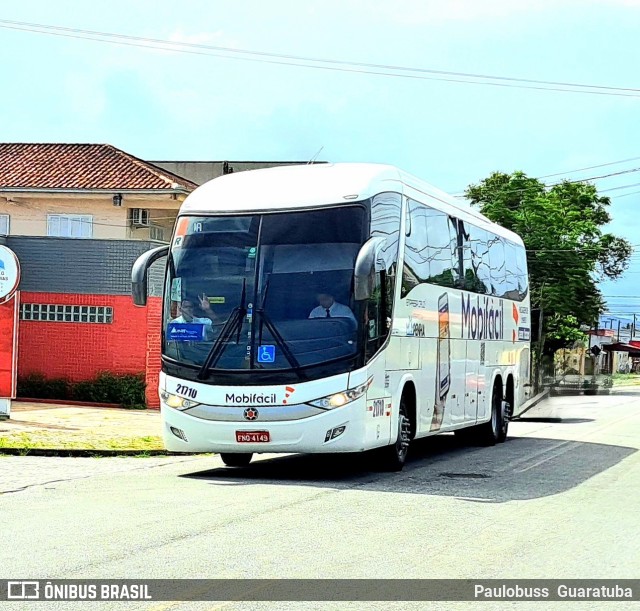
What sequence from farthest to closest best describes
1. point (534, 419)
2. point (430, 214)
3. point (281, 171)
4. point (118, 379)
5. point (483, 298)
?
point (534, 419) < point (118, 379) < point (483, 298) < point (430, 214) < point (281, 171)

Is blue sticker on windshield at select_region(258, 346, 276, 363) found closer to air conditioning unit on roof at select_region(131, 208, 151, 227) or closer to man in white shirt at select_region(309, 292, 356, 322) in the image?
man in white shirt at select_region(309, 292, 356, 322)

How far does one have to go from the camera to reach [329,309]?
13680mm

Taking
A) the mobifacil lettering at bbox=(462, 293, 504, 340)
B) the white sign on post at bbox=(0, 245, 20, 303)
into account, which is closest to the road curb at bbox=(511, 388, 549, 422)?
the mobifacil lettering at bbox=(462, 293, 504, 340)

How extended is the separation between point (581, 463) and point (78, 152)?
2747 centimetres

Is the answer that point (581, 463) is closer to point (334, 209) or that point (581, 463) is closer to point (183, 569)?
point (334, 209)

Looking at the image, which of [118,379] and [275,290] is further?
[118,379]

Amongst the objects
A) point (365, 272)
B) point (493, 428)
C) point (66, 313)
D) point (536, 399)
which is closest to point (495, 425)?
point (493, 428)

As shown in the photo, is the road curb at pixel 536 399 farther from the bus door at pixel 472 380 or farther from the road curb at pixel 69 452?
the road curb at pixel 69 452

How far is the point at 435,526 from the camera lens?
408 inches

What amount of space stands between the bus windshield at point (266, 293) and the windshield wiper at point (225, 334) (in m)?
0.01

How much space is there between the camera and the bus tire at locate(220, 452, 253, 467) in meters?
15.8

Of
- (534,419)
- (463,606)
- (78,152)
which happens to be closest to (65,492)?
(463,606)

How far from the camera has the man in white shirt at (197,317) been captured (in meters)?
14.0

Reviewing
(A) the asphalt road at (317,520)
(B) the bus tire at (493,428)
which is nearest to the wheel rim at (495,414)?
(B) the bus tire at (493,428)
